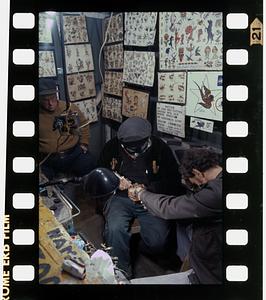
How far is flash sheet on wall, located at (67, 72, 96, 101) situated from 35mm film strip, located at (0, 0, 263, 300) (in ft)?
0.49

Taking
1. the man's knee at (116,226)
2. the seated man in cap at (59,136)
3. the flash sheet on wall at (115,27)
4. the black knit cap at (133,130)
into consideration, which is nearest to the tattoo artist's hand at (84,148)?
the seated man in cap at (59,136)

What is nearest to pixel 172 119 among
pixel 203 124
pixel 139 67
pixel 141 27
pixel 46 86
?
pixel 203 124

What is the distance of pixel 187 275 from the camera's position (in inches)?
57.2

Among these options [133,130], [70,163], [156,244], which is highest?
[133,130]

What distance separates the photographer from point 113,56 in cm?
147

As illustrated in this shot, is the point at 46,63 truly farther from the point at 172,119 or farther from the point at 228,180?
the point at 228,180

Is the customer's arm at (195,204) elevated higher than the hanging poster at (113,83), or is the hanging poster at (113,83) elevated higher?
the hanging poster at (113,83)

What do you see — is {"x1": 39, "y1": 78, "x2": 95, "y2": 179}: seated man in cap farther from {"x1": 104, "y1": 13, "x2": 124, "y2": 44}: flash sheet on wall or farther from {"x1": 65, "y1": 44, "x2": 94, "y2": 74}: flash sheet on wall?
{"x1": 104, "y1": 13, "x2": 124, "y2": 44}: flash sheet on wall

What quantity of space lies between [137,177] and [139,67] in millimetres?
359

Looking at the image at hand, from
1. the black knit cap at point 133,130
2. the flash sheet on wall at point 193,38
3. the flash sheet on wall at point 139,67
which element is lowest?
the black knit cap at point 133,130

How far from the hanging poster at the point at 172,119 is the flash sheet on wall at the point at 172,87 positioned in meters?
0.03

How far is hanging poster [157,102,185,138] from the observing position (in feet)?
4.78

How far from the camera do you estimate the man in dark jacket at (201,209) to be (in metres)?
1.45

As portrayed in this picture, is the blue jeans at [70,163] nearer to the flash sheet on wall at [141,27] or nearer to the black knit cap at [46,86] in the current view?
the black knit cap at [46,86]
